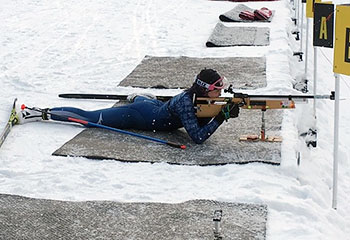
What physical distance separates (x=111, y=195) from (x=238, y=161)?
4.05ft

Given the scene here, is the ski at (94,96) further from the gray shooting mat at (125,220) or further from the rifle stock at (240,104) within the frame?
the gray shooting mat at (125,220)

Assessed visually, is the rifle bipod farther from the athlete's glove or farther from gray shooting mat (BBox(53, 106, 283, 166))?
the athlete's glove

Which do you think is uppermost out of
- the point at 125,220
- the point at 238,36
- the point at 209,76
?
the point at 209,76

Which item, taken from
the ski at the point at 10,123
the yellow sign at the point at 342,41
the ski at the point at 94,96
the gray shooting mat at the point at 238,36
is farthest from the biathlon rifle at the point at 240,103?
the gray shooting mat at the point at 238,36

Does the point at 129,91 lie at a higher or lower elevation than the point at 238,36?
higher

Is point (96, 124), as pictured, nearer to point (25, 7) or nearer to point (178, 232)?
point (178, 232)

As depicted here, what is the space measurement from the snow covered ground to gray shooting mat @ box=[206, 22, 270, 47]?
9.2 inches

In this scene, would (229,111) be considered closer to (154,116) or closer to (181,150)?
(181,150)

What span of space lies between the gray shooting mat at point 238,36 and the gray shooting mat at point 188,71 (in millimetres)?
1052

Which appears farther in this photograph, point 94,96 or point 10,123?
point 94,96

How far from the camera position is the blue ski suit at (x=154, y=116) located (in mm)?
6559

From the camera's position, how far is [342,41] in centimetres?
550

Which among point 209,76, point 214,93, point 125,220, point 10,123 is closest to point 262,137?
point 214,93

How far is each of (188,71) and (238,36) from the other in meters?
2.83
